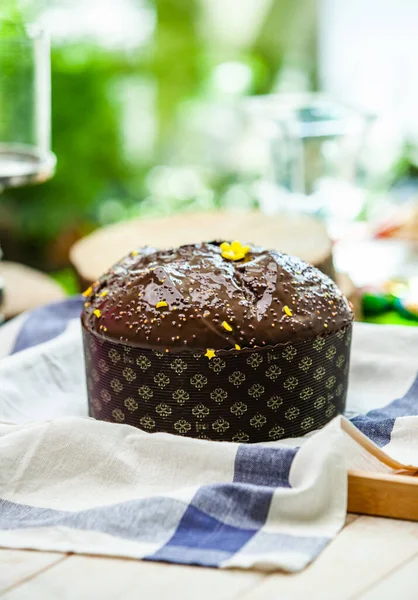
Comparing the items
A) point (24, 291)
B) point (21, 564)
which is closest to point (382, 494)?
point (21, 564)

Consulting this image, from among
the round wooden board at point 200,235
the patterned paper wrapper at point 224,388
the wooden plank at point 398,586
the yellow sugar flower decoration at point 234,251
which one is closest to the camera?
the wooden plank at point 398,586

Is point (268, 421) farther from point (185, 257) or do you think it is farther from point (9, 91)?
point (9, 91)

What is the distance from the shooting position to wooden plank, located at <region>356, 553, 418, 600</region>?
2.60 ft

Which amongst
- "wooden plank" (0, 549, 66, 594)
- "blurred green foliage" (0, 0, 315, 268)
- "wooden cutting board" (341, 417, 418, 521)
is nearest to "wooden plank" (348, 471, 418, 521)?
"wooden cutting board" (341, 417, 418, 521)

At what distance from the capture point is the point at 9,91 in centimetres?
200

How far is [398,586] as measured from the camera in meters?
0.81

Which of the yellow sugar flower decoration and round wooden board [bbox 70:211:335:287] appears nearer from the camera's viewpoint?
the yellow sugar flower decoration

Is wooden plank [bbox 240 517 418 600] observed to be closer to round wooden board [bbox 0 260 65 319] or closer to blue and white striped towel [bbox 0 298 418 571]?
blue and white striped towel [bbox 0 298 418 571]

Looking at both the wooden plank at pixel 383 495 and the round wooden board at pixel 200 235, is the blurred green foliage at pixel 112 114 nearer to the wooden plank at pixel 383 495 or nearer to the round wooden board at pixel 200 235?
the round wooden board at pixel 200 235

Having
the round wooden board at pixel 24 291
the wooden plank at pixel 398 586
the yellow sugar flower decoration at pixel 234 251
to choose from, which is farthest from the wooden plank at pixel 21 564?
the round wooden board at pixel 24 291

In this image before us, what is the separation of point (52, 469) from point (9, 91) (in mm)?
1223

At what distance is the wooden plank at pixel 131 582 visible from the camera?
0.81m

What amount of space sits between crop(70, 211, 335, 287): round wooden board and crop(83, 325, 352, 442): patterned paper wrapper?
48 cm

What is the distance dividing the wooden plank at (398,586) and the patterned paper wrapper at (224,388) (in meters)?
0.28
